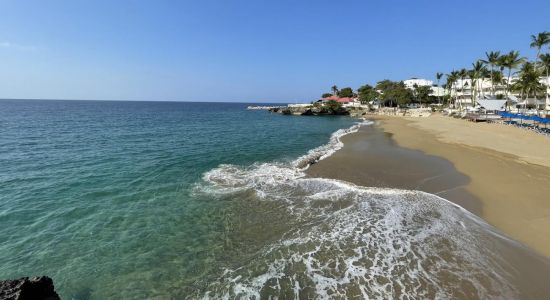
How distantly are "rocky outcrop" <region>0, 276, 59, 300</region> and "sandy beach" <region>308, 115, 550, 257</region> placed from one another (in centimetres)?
1441

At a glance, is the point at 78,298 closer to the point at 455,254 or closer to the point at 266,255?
the point at 266,255

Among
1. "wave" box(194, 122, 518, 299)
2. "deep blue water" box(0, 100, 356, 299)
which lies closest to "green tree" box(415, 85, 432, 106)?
"deep blue water" box(0, 100, 356, 299)

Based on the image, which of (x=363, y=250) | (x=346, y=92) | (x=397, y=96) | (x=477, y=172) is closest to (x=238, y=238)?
(x=363, y=250)

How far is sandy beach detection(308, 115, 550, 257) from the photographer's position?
38.1 feet

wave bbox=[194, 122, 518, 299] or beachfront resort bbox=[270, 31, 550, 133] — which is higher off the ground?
beachfront resort bbox=[270, 31, 550, 133]

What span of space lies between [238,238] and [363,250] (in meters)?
4.58

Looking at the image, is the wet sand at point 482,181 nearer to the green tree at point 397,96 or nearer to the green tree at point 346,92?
the green tree at point 397,96

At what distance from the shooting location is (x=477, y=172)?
60.0ft

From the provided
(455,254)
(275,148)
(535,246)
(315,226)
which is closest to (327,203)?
(315,226)

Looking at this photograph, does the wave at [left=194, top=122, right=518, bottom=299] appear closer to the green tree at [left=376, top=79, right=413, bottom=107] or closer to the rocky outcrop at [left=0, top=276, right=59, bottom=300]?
the rocky outcrop at [left=0, top=276, right=59, bottom=300]

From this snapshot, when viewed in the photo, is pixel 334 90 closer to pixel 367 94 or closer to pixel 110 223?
pixel 367 94

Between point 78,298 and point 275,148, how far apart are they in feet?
75.2

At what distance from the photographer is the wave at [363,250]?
7492 mm

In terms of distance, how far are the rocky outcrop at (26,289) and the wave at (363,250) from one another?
141 inches
